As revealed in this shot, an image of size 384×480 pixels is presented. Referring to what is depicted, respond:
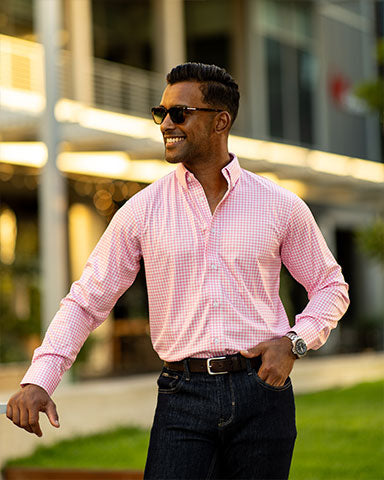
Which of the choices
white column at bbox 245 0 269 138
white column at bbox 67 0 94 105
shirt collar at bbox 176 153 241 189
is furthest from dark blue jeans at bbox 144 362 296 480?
white column at bbox 245 0 269 138

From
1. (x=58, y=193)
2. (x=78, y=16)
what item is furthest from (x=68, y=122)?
(x=78, y=16)

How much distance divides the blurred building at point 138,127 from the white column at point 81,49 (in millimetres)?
24

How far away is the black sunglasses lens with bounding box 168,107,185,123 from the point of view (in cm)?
327

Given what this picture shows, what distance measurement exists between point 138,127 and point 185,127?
13946mm

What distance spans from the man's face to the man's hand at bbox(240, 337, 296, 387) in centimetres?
61

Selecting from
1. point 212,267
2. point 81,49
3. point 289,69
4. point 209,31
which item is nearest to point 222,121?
point 212,267

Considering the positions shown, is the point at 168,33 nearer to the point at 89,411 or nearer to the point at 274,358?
the point at 89,411

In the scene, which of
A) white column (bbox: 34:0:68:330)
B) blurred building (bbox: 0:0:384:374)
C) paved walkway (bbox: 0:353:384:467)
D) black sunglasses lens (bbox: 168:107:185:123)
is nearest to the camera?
black sunglasses lens (bbox: 168:107:185:123)

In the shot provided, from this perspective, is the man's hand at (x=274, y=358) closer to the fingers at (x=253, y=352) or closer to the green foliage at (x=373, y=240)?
the fingers at (x=253, y=352)

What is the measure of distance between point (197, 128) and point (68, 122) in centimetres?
1074

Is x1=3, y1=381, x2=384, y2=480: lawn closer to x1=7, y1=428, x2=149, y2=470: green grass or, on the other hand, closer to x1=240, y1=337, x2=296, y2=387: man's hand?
x1=7, y1=428, x2=149, y2=470: green grass

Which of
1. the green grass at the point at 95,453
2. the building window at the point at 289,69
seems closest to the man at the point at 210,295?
the green grass at the point at 95,453

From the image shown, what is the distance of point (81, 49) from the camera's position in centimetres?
1762

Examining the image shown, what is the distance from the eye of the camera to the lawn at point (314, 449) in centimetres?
753
